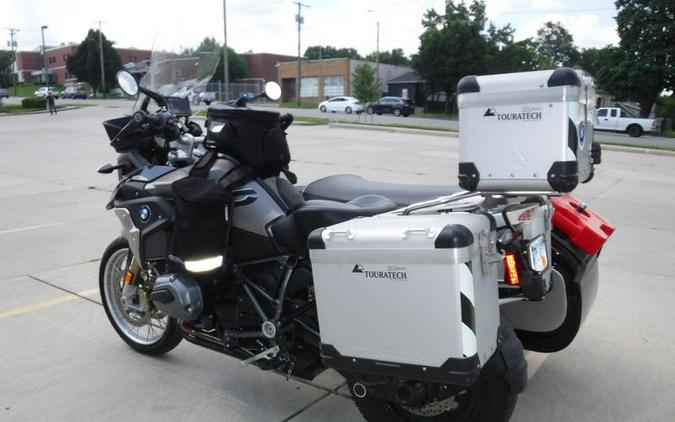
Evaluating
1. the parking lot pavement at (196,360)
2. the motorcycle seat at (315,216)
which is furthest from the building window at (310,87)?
Result: the motorcycle seat at (315,216)

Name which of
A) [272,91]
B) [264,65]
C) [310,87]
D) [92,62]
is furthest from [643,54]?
[92,62]

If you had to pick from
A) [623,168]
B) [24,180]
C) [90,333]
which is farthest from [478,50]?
[90,333]

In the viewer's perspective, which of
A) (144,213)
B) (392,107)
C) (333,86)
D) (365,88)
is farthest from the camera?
(333,86)

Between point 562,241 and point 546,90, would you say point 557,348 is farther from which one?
point 546,90

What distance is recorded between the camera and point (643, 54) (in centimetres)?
4097

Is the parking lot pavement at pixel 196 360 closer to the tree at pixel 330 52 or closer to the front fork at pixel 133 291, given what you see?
the front fork at pixel 133 291

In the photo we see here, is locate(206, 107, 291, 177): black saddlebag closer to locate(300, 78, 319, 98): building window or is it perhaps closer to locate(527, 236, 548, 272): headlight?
locate(527, 236, 548, 272): headlight

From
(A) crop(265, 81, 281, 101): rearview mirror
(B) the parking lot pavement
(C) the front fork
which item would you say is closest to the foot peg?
(B) the parking lot pavement

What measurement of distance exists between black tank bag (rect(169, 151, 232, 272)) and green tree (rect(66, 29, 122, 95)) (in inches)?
3200

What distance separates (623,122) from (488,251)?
34.7 meters

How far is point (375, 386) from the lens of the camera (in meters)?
2.57

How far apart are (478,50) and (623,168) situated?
39319mm

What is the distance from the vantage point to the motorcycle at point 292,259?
2414mm

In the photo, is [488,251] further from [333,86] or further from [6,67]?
[6,67]
